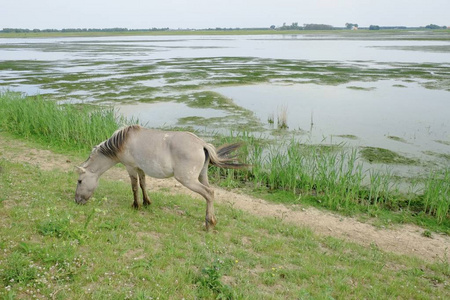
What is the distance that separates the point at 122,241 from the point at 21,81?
19.7 metres

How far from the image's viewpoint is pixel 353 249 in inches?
204

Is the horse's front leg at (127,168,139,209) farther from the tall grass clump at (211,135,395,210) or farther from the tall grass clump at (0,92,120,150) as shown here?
the tall grass clump at (0,92,120,150)

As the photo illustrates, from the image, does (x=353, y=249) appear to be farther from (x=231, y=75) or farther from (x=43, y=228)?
(x=231, y=75)

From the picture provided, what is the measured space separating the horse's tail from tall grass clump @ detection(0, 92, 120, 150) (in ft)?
17.1

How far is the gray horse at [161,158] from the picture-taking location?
5184 millimetres

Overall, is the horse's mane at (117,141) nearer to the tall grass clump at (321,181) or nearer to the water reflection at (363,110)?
the tall grass clump at (321,181)

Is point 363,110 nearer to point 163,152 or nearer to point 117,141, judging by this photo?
point 163,152

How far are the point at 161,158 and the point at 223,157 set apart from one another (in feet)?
3.04

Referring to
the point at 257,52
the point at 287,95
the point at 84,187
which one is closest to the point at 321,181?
the point at 84,187

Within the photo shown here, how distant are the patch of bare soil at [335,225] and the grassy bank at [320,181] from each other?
1.36 feet

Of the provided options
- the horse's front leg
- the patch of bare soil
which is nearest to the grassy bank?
the patch of bare soil

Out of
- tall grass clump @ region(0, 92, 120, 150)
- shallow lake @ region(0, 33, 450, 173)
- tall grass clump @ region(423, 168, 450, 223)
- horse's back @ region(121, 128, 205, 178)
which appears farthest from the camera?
shallow lake @ region(0, 33, 450, 173)

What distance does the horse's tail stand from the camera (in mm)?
5352

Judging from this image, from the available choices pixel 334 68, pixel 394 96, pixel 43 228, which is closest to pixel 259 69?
pixel 334 68
